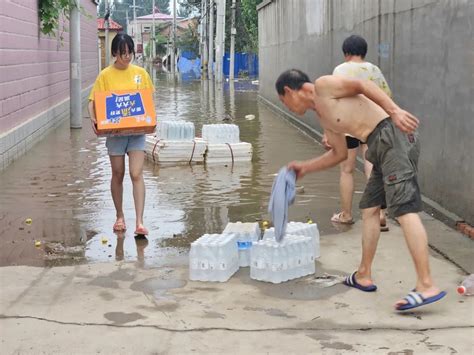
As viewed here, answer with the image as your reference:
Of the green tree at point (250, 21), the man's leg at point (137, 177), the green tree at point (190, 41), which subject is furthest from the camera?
the green tree at point (190, 41)

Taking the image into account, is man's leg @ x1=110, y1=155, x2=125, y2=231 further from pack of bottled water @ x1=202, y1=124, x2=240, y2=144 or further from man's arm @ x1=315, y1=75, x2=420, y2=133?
pack of bottled water @ x1=202, y1=124, x2=240, y2=144

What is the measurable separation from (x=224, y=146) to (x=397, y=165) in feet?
20.8

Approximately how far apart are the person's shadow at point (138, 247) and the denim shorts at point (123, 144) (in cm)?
77

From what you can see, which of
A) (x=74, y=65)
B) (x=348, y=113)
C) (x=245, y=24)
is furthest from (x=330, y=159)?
(x=245, y=24)

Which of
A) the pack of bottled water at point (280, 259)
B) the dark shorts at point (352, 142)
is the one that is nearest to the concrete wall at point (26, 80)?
the dark shorts at point (352, 142)

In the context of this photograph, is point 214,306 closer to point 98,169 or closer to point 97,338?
point 97,338

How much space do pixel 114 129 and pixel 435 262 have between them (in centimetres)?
301

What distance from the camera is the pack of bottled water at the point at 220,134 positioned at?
37.2 feet

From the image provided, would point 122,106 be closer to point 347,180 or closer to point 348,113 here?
point 347,180

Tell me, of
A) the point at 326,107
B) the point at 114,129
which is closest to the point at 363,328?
the point at 326,107

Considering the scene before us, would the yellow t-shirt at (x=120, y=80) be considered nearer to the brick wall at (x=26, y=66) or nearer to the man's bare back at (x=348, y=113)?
the man's bare back at (x=348, y=113)

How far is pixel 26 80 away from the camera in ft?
44.5

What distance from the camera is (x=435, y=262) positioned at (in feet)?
19.4

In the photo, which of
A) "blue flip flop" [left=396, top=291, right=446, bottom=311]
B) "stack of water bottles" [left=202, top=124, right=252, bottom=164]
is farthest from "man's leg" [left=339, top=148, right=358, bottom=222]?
"stack of water bottles" [left=202, top=124, right=252, bottom=164]
